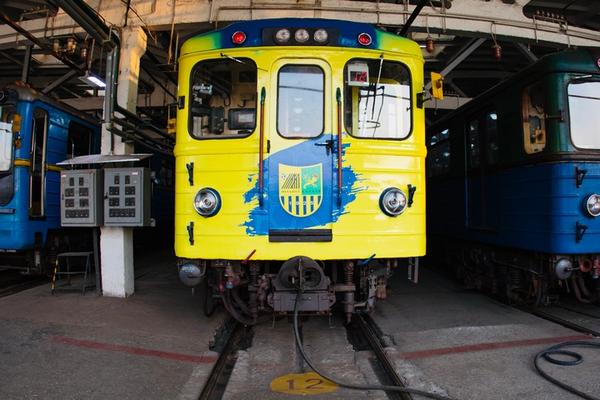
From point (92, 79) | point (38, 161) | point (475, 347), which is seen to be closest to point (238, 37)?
point (475, 347)

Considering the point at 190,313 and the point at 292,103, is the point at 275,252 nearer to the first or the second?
the point at 292,103

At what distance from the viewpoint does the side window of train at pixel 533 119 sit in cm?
608

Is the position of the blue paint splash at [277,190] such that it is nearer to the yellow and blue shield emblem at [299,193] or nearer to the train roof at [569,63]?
the yellow and blue shield emblem at [299,193]

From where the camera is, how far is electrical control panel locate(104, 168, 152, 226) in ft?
22.9

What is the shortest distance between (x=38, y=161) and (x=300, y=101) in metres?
5.79

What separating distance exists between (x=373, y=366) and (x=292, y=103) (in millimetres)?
2689

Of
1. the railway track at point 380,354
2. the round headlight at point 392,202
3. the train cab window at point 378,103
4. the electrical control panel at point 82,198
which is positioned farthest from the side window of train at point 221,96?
the electrical control panel at point 82,198

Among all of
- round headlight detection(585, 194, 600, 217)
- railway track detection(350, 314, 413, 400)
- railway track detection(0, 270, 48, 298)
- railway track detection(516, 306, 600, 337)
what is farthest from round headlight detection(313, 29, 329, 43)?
railway track detection(0, 270, 48, 298)

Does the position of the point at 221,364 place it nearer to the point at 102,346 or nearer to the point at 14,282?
the point at 102,346

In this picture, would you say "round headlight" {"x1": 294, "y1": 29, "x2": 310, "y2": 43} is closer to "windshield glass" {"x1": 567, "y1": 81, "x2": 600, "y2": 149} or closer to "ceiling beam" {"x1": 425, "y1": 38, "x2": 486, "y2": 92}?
"windshield glass" {"x1": 567, "y1": 81, "x2": 600, "y2": 149}

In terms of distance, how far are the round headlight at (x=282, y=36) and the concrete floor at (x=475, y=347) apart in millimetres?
3346

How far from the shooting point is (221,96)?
17.1ft

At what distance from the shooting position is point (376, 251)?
4828mm

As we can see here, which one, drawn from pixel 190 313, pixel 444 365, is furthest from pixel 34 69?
pixel 444 365
